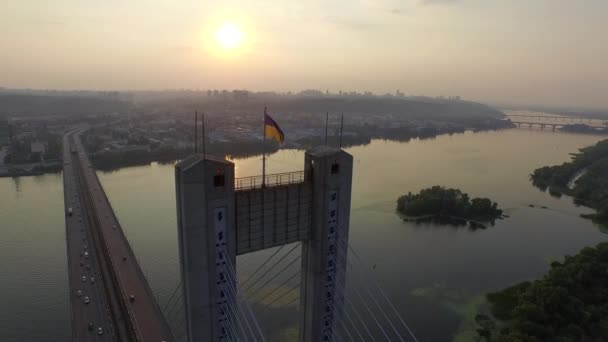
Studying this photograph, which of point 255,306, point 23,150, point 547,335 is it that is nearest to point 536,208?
point 547,335

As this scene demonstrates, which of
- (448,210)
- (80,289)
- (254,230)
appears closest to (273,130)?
(254,230)

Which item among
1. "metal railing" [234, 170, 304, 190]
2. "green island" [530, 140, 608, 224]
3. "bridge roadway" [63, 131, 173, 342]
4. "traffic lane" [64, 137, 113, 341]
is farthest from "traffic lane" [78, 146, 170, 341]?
"green island" [530, 140, 608, 224]

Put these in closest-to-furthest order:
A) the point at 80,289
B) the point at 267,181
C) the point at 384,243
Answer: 1. the point at 267,181
2. the point at 80,289
3. the point at 384,243

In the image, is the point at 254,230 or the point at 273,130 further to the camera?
the point at 273,130

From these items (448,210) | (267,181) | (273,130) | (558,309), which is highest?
(273,130)

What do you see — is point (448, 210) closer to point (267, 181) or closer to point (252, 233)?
point (267, 181)

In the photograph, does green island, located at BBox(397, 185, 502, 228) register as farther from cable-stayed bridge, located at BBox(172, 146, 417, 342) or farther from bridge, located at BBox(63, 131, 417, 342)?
cable-stayed bridge, located at BBox(172, 146, 417, 342)

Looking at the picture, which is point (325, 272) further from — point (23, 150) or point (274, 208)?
point (23, 150)
